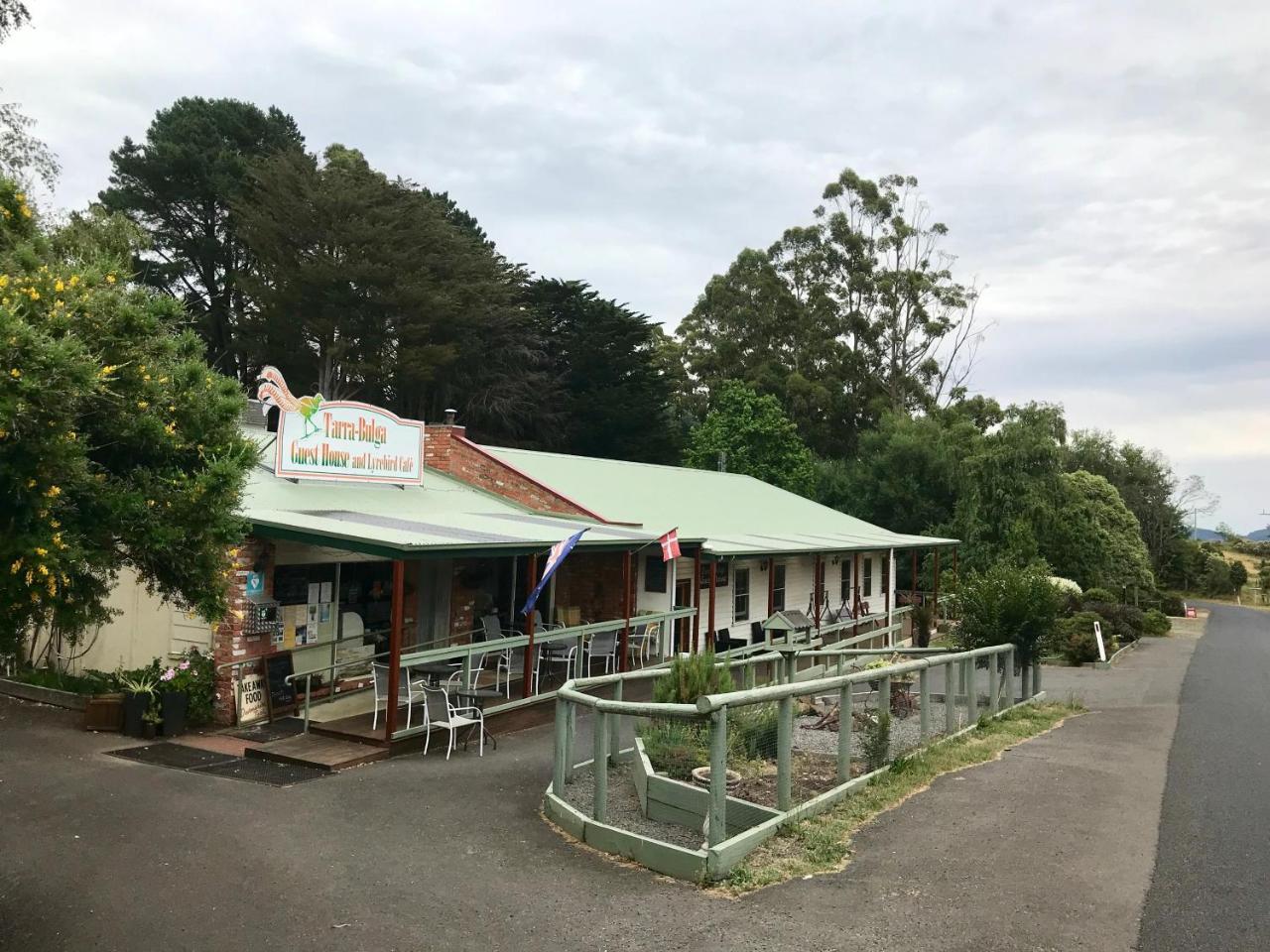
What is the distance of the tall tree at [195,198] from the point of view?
139 ft

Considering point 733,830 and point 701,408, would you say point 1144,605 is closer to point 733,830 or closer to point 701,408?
point 701,408

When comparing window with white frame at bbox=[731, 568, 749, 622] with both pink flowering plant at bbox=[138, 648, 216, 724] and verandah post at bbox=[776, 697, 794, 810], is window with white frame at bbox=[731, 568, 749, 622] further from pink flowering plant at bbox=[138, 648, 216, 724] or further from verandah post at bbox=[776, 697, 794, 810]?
verandah post at bbox=[776, 697, 794, 810]

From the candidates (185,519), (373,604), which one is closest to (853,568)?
(373,604)

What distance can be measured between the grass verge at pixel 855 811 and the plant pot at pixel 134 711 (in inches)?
316

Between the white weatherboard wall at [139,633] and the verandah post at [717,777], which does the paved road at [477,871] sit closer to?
the verandah post at [717,777]

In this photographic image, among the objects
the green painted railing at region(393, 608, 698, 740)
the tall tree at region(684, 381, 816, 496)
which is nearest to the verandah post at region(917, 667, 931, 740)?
the green painted railing at region(393, 608, 698, 740)

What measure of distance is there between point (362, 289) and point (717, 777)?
34.1 metres

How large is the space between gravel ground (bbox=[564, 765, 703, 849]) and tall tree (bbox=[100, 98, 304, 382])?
36870mm

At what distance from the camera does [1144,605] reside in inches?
1548

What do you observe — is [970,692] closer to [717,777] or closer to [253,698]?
[717,777]

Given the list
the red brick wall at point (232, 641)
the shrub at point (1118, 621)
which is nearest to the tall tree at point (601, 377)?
the shrub at point (1118, 621)

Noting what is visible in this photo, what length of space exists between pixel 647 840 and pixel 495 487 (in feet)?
42.1

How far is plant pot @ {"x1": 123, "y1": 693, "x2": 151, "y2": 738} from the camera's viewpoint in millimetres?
11188

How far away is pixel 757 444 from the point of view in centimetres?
4369
